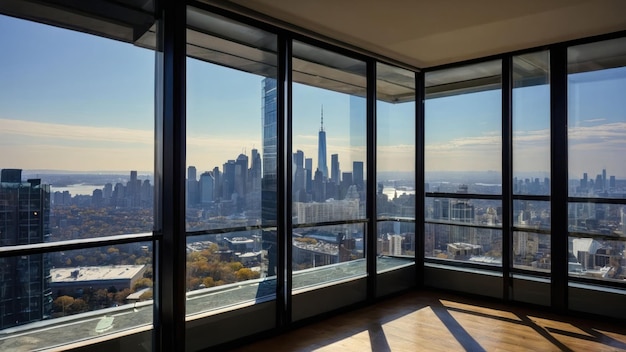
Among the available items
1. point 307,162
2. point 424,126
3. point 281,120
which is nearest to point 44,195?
point 281,120

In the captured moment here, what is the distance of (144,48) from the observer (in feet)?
10.7

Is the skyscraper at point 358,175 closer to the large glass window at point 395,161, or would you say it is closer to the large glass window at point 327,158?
the large glass window at point 327,158

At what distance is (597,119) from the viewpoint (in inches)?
178

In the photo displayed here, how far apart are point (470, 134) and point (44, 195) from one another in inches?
183

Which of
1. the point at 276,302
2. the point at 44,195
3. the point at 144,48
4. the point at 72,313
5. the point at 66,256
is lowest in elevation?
the point at 276,302

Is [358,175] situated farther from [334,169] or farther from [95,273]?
[95,273]

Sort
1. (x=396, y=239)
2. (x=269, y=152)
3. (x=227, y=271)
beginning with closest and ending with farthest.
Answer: (x=227, y=271)
(x=269, y=152)
(x=396, y=239)

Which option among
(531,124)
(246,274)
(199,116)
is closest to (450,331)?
(246,274)

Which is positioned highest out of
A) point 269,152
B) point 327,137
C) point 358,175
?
point 327,137

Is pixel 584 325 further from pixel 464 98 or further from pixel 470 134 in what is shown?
pixel 464 98

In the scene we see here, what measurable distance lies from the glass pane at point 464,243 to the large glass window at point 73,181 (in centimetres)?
380

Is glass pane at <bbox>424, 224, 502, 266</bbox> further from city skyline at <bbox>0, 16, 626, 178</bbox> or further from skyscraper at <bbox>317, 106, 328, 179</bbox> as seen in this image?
skyscraper at <bbox>317, 106, 328, 179</bbox>

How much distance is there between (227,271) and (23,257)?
1.52m

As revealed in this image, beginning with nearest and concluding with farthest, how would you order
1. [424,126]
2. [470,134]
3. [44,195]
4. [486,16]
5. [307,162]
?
1. [44,195]
2. [486,16]
3. [307,162]
4. [470,134]
5. [424,126]
